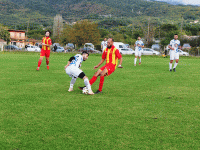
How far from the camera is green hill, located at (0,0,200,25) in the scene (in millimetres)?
156750

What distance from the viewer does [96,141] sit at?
398 centimetres

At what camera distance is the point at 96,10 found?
569ft

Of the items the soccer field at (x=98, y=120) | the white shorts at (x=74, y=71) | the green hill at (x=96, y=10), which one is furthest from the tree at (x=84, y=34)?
the green hill at (x=96, y=10)

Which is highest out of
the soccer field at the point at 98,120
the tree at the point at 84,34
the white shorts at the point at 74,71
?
the tree at the point at 84,34

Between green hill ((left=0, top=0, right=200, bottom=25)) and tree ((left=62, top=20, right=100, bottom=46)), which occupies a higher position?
green hill ((left=0, top=0, right=200, bottom=25))

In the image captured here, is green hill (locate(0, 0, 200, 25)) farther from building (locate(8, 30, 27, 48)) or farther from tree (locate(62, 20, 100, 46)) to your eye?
tree (locate(62, 20, 100, 46))

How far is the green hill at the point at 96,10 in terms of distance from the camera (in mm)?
156750

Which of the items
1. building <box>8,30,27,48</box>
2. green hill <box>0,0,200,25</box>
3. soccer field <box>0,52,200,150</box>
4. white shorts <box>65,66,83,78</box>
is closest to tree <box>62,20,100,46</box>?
building <box>8,30,27,48</box>

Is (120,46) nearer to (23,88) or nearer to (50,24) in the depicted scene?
(23,88)

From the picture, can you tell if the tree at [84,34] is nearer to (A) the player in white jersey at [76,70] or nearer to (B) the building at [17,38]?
(B) the building at [17,38]

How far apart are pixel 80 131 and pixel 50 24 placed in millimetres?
140061

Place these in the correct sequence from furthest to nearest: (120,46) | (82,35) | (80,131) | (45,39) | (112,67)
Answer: (82,35), (120,46), (45,39), (112,67), (80,131)

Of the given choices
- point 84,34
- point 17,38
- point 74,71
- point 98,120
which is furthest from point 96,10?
point 98,120

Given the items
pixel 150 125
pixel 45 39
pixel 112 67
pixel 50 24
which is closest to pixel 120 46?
pixel 45 39
